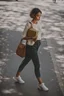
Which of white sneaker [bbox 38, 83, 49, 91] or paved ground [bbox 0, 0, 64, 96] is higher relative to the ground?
white sneaker [bbox 38, 83, 49, 91]

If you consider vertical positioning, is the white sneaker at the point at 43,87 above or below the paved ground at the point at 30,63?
above

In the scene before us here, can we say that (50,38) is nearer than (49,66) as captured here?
No

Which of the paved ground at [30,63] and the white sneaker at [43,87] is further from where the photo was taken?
the paved ground at [30,63]

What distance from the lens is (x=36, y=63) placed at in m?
7.11

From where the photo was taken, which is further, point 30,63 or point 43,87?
point 30,63

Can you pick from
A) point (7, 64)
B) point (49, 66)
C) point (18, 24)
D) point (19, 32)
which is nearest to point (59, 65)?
point (49, 66)

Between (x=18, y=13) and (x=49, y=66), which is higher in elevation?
(x=49, y=66)

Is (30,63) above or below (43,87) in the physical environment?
below

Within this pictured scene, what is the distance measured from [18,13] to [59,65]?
12.9 metres

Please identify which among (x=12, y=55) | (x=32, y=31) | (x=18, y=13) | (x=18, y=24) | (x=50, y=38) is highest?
(x=32, y=31)

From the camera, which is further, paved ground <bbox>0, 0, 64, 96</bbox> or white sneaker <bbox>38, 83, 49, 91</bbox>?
paved ground <bbox>0, 0, 64, 96</bbox>

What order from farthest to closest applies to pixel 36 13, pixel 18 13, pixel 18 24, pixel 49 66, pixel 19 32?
1. pixel 18 13
2. pixel 18 24
3. pixel 19 32
4. pixel 49 66
5. pixel 36 13

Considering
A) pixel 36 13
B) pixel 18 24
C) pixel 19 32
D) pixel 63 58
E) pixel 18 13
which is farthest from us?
pixel 18 13

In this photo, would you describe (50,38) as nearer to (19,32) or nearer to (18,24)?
(19,32)
